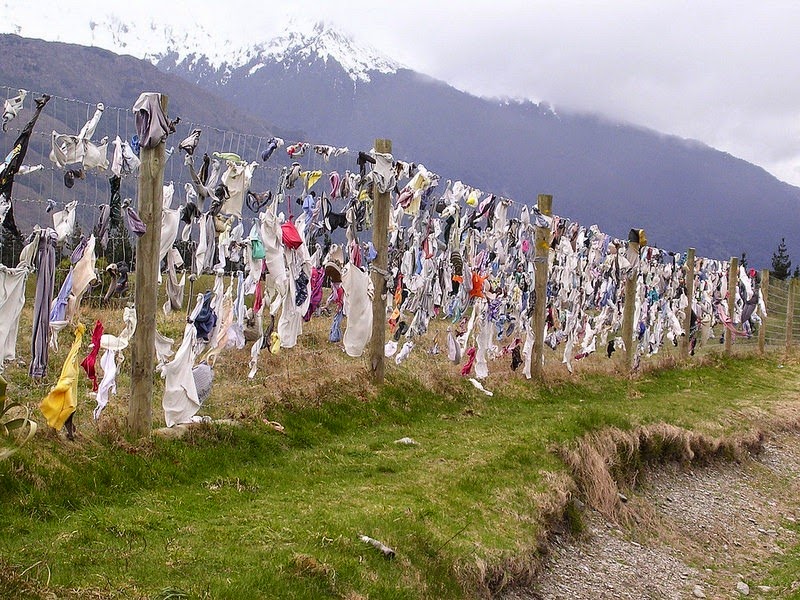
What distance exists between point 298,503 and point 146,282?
2.22 metres

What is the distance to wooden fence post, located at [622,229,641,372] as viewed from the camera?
15273mm

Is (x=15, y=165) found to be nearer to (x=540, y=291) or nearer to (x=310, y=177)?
(x=310, y=177)

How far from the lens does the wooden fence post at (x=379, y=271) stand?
9.88 meters

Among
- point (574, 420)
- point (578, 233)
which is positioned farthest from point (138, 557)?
point (578, 233)

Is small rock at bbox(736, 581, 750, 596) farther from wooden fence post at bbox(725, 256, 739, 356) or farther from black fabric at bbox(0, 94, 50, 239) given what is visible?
wooden fence post at bbox(725, 256, 739, 356)

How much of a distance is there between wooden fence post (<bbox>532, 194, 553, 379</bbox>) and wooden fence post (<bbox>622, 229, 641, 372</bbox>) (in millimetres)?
2970

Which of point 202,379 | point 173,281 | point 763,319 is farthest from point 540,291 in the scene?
point 763,319

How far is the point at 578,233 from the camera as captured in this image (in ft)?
45.5

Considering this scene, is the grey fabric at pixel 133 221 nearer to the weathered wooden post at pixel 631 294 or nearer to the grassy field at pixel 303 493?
the grassy field at pixel 303 493

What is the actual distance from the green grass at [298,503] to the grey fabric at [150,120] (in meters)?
2.42

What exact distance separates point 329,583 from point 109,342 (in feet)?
9.85

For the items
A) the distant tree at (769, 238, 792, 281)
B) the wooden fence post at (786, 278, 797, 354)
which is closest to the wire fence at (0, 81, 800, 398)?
the wooden fence post at (786, 278, 797, 354)

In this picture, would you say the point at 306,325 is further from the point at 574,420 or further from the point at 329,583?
the point at 329,583

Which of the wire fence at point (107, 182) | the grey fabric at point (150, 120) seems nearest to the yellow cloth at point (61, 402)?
the wire fence at point (107, 182)
